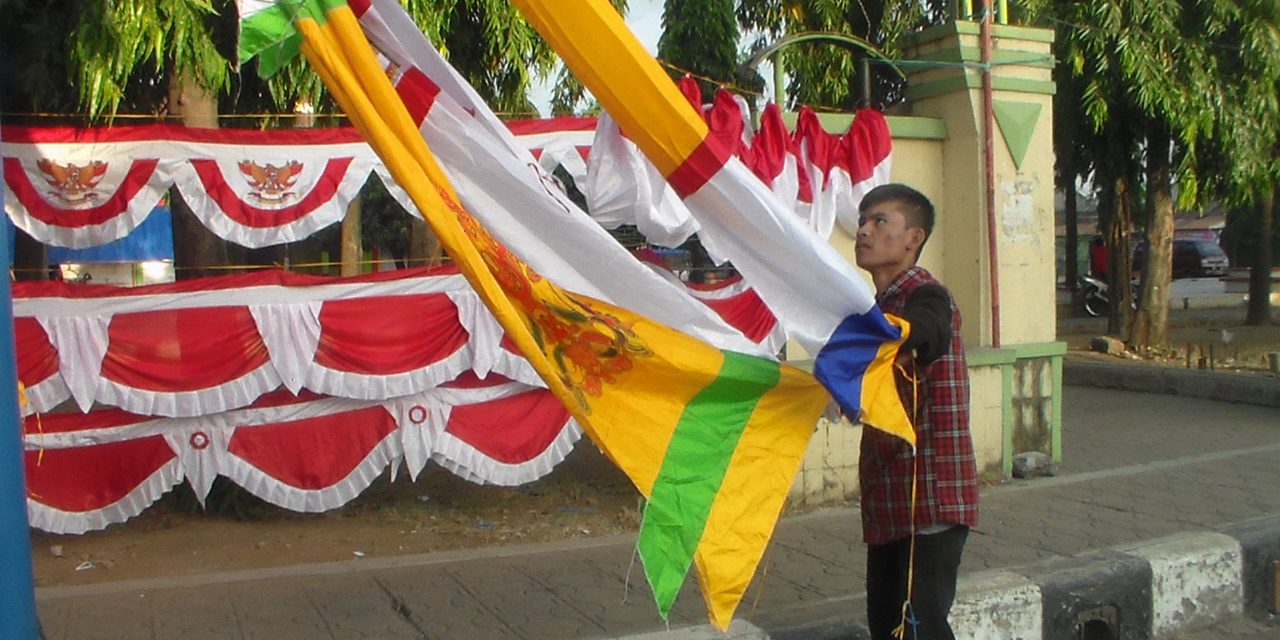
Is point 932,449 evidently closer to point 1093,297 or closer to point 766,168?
point 766,168

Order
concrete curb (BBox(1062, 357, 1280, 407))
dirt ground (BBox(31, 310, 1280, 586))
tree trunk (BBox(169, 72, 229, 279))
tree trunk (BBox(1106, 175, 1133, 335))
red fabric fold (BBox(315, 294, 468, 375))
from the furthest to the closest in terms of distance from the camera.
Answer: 1. tree trunk (BBox(1106, 175, 1133, 335))
2. concrete curb (BBox(1062, 357, 1280, 407))
3. tree trunk (BBox(169, 72, 229, 279))
4. red fabric fold (BBox(315, 294, 468, 375))
5. dirt ground (BBox(31, 310, 1280, 586))

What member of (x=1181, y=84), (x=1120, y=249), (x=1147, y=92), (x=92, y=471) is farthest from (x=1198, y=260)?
(x=92, y=471)

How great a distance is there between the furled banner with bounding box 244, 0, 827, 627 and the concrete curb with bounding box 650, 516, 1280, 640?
132cm

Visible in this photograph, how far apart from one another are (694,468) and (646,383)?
0.25m

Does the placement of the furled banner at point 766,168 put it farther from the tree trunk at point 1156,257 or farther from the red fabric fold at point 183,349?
the tree trunk at point 1156,257

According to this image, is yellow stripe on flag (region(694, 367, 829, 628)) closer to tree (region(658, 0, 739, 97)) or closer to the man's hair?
the man's hair

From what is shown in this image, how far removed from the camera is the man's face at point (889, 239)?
10.2 feet

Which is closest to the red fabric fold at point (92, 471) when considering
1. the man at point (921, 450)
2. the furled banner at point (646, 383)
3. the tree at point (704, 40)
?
the furled banner at point (646, 383)

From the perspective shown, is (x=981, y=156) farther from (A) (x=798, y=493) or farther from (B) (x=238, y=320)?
(B) (x=238, y=320)

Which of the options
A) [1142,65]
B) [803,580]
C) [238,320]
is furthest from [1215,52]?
[238,320]

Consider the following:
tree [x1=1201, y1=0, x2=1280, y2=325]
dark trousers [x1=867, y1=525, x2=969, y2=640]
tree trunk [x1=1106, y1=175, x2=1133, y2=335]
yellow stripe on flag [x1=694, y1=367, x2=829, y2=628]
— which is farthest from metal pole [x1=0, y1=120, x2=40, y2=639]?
tree trunk [x1=1106, y1=175, x2=1133, y2=335]

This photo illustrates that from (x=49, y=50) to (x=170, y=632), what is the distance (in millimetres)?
3473

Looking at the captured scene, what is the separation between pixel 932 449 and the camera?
3.12 m

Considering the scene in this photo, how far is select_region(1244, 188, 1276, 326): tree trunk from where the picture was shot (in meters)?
16.8
